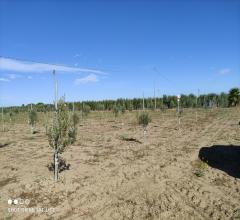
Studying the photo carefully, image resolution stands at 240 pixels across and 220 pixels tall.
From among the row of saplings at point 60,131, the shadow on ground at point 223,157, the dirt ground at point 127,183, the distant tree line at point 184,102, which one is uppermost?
the distant tree line at point 184,102

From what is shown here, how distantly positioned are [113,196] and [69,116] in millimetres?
4391

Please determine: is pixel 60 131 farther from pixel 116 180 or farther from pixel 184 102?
pixel 184 102

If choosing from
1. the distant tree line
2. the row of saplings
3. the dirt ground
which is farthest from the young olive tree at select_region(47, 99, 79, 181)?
the distant tree line

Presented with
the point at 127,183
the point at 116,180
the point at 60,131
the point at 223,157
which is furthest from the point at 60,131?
the point at 223,157

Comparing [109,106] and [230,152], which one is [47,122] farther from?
[109,106]

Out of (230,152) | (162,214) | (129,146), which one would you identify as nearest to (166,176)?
(162,214)

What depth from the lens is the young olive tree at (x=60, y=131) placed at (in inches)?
533

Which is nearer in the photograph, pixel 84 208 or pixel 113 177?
pixel 84 208

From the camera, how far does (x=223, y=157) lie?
58.3 ft

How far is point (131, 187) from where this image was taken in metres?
12.6

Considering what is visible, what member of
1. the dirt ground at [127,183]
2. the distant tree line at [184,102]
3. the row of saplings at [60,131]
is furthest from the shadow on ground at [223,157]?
the distant tree line at [184,102]

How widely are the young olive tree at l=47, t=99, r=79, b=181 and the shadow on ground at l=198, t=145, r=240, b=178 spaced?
7.88m

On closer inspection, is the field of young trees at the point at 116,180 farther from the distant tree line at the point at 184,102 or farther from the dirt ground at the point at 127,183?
the distant tree line at the point at 184,102

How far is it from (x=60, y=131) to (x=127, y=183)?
3.85m
